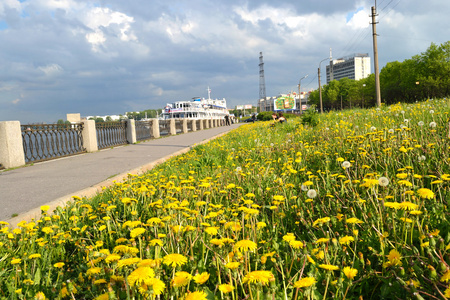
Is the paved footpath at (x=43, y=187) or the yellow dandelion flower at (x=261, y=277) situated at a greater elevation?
the yellow dandelion flower at (x=261, y=277)

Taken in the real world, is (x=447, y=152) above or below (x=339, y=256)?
above

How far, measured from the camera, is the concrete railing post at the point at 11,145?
9508 mm

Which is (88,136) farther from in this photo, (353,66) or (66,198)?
(353,66)

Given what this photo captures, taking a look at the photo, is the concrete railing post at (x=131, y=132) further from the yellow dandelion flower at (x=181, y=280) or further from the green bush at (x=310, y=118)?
the yellow dandelion flower at (x=181, y=280)

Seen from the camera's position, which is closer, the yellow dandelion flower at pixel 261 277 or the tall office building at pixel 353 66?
the yellow dandelion flower at pixel 261 277

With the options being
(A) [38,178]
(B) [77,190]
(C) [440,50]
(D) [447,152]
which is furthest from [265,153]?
(C) [440,50]

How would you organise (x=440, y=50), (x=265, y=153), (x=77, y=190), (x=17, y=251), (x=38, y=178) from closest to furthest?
(x=17, y=251) < (x=77, y=190) < (x=265, y=153) < (x=38, y=178) < (x=440, y=50)

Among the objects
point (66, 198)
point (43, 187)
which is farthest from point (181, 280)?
point (43, 187)

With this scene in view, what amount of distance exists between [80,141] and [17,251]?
12266mm

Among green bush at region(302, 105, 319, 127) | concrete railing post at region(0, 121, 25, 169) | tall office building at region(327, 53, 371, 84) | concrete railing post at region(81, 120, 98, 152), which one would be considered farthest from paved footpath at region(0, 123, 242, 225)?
tall office building at region(327, 53, 371, 84)

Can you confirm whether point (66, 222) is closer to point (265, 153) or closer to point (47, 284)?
point (47, 284)

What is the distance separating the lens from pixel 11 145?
964 centimetres

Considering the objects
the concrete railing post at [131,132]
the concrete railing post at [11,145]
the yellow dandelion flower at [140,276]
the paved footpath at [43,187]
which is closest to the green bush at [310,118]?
the paved footpath at [43,187]

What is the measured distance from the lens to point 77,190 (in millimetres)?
5762
